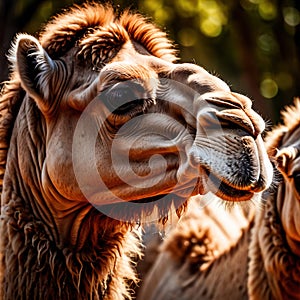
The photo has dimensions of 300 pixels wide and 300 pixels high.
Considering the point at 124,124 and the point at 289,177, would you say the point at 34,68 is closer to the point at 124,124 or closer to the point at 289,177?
the point at 124,124

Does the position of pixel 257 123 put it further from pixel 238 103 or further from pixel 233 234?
pixel 233 234

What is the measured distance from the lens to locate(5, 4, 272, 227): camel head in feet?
11.4

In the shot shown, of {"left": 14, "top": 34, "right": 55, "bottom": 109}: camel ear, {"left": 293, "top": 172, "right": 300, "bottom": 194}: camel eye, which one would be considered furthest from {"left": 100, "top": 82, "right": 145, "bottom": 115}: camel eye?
{"left": 293, "top": 172, "right": 300, "bottom": 194}: camel eye

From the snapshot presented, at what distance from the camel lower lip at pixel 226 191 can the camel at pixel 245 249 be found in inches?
53.8

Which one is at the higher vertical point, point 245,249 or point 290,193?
point 290,193

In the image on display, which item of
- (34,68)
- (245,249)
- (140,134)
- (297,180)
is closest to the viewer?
(140,134)

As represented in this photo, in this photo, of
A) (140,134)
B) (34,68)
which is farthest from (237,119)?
(34,68)

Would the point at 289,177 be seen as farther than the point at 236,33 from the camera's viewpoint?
No

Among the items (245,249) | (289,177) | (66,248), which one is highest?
(289,177)

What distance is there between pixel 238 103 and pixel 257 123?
118mm

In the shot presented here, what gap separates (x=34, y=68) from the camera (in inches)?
161

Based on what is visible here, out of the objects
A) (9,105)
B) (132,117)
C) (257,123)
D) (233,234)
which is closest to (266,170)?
(257,123)

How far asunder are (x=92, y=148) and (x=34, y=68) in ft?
1.70

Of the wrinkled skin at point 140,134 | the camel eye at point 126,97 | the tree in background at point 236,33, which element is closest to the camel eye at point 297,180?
the wrinkled skin at point 140,134
